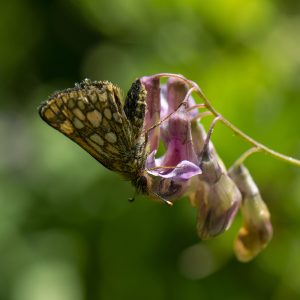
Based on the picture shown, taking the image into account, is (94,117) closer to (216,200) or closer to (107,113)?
(107,113)

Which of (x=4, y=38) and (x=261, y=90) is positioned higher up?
(x=261, y=90)

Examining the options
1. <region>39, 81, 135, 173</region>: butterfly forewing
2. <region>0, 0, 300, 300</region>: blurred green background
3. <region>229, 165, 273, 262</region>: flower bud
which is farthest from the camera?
<region>0, 0, 300, 300</region>: blurred green background

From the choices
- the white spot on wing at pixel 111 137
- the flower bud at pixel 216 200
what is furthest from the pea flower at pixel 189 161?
the white spot on wing at pixel 111 137

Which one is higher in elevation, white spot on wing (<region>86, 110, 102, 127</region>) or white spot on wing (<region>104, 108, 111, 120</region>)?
white spot on wing (<region>104, 108, 111, 120</region>)

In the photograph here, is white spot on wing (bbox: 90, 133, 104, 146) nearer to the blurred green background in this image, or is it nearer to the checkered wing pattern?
the checkered wing pattern

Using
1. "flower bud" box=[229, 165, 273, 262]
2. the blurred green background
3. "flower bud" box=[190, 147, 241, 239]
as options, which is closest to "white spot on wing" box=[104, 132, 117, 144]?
"flower bud" box=[190, 147, 241, 239]

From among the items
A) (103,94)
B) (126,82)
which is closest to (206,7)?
(126,82)

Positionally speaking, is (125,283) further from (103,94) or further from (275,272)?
(103,94)

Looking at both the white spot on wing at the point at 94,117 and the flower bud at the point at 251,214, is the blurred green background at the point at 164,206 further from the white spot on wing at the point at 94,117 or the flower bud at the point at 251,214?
the white spot on wing at the point at 94,117
